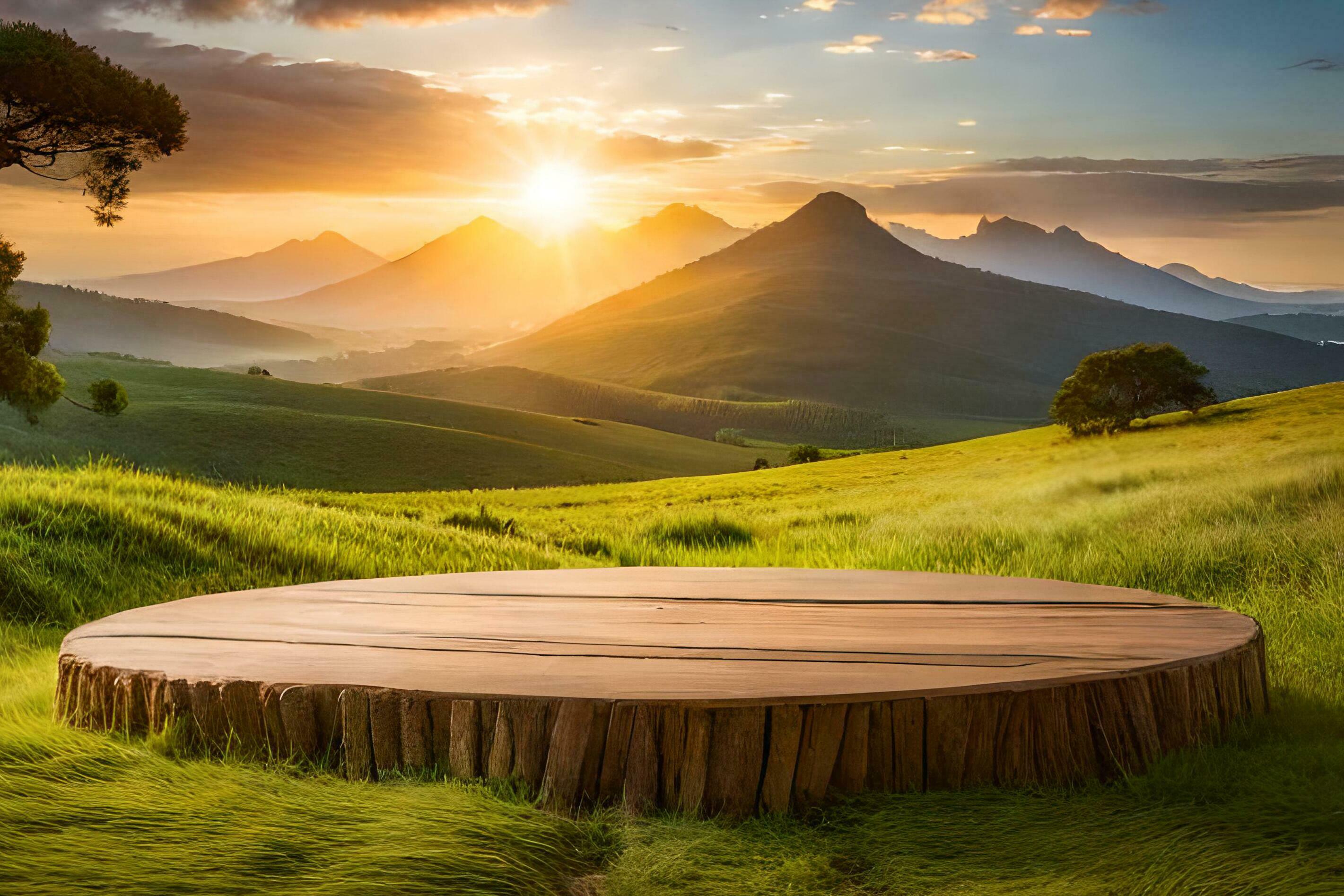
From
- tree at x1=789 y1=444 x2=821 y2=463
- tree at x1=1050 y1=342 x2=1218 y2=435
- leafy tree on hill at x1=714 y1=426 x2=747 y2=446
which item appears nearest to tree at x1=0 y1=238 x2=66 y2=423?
tree at x1=1050 y1=342 x2=1218 y2=435

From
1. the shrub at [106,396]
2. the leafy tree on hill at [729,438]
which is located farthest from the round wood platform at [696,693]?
the leafy tree on hill at [729,438]

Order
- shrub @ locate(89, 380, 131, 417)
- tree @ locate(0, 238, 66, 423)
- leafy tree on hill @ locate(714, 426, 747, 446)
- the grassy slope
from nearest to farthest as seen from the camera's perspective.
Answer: tree @ locate(0, 238, 66, 423), shrub @ locate(89, 380, 131, 417), the grassy slope, leafy tree on hill @ locate(714, 426, 747, 446)

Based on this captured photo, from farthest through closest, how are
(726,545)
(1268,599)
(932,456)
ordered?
(932,456)
(726,545)
(1268,599)

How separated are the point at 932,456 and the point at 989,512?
26.1 meters

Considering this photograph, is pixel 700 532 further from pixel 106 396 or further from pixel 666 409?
pixel 666 409

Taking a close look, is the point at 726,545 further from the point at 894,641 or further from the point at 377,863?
the point at 377,863

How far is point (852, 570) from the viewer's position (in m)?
5.23

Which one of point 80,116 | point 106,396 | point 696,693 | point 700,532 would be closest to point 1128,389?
point 700,532

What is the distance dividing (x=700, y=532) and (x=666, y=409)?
15036 centimetres

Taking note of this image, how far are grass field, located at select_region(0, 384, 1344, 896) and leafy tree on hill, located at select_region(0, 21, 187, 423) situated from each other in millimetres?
9506

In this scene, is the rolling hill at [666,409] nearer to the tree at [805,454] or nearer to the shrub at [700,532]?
the tree at [805,454]

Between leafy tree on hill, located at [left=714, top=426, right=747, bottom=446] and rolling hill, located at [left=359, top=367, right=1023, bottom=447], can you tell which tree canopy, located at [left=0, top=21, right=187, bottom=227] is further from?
rolling hill, located at [left=359, top=367, right=1023, bottom=447]

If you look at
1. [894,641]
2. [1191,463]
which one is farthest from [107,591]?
[1191,463]

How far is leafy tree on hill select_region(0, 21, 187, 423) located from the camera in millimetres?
15719
